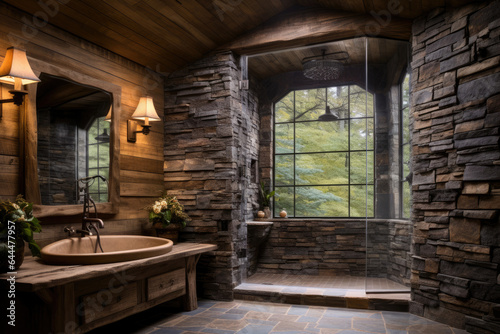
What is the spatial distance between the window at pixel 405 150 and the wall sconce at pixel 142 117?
7.61 ft

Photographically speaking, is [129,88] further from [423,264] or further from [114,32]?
[423,264]

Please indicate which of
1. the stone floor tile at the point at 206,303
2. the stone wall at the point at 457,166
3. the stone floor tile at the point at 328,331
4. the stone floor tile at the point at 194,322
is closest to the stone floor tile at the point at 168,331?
the stone floor tile at the point at 194,322

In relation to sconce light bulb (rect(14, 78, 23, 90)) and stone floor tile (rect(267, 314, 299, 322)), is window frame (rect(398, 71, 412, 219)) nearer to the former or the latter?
stone floor tile (rect(267, 314, 299, 322))

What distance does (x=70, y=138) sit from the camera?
10.0 ft

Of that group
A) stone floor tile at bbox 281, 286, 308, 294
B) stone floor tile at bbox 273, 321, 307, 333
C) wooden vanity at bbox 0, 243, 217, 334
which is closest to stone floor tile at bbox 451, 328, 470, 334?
stone floor tile at bbox 273, 321, 307, 333

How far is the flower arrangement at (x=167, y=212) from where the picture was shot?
12.0 feet

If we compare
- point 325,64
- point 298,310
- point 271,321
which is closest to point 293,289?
point 298,310

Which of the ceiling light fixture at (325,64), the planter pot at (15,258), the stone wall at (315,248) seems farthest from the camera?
the stone wall at (315,248)

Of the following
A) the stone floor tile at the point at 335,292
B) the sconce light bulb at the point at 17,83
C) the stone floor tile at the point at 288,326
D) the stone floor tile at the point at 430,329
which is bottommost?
the stone floor tile at the point at 288,326

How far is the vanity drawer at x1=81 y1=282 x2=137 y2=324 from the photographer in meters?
2.37

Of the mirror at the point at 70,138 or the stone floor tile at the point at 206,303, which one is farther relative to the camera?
the stone floor tile at the point at 206,303

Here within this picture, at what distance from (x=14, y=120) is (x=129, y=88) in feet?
3.98

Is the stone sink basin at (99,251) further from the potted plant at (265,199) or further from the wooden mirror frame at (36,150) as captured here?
the potted plant at (265,199)

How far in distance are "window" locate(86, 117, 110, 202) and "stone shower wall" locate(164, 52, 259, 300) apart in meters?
0.86
